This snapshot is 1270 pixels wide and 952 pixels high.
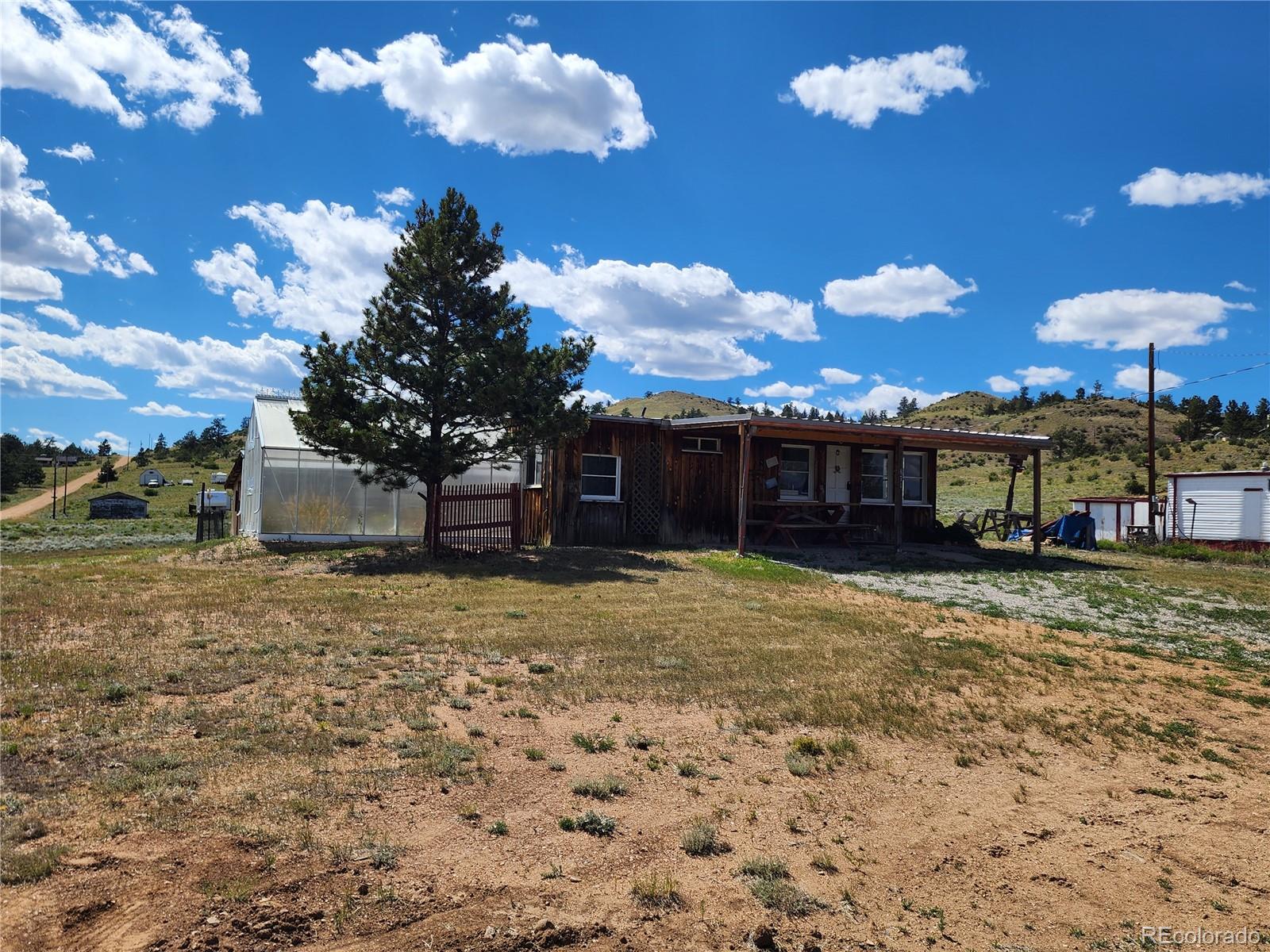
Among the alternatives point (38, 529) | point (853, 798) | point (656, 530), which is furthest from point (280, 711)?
point (38, 529)

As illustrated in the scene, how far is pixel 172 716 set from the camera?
5.43 metres

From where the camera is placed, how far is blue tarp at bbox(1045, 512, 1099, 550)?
24.2 m

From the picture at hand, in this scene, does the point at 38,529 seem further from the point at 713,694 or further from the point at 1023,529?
the point at 1023,529

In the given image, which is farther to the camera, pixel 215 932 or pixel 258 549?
pixel 258 549

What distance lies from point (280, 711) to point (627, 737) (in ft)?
8.34

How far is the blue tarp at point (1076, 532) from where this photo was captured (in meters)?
24.2

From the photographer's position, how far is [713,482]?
20422 millimetres

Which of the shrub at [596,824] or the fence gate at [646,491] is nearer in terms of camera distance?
the shrub at [596,824]

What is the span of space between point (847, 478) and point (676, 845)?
740 inches

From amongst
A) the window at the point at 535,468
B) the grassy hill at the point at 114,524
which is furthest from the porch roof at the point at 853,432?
the grassy hill at the point at 114,524

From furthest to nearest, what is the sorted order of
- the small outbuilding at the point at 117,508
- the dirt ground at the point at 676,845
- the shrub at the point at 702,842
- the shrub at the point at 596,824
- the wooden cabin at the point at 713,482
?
the small outbuilding at the point at 117,508, the wooden cabin at the point at 713,482, the shrub at the point at 596,824, the shrub at the point at 702,842, the dirt ground at the point at 676,845

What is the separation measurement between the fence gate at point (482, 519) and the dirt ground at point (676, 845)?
11.0m

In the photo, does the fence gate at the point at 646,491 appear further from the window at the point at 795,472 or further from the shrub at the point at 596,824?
the shrub at the point at 596,824

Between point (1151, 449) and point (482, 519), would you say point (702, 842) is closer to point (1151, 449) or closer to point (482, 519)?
point (482, 519)
